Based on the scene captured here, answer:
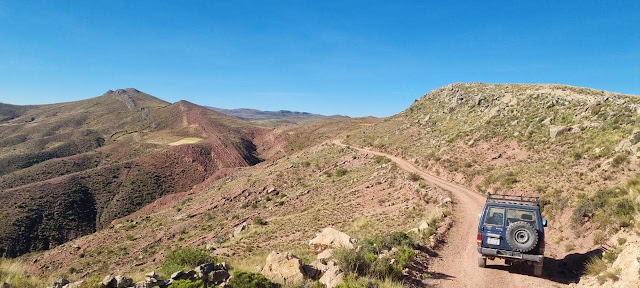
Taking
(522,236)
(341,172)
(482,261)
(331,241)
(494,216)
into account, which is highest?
(494,216)

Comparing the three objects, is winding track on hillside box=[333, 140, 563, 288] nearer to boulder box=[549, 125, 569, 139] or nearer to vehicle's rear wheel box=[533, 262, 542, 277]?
vehicle's rear wheel box=[533, 262, 542, 277]

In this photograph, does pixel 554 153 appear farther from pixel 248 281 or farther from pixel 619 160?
pixel 248 281

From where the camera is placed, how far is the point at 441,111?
66.9 m

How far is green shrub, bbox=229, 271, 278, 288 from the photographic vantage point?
355 inches

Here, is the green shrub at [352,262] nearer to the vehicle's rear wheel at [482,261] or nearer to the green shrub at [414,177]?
the vehicle's rear wheel at [482,261]

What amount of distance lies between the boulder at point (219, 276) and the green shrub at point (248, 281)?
2.34 ft

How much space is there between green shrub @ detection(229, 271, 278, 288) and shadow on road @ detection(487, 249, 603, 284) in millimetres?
8406

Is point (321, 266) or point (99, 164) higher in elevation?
point (321, 266)

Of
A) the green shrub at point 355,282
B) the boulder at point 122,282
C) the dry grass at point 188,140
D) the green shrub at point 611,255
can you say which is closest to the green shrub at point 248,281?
the green shrub at point 355,282

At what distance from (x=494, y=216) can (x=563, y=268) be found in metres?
3.50

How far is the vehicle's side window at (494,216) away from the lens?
11.5 meters

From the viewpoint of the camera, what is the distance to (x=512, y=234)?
35.1ft

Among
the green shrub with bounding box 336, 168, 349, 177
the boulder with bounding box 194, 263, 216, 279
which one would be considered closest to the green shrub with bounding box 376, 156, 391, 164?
the green shrub with bounding box 336, 168, 349, 177

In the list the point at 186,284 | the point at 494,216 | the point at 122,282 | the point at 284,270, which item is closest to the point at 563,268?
the point at 494,216
